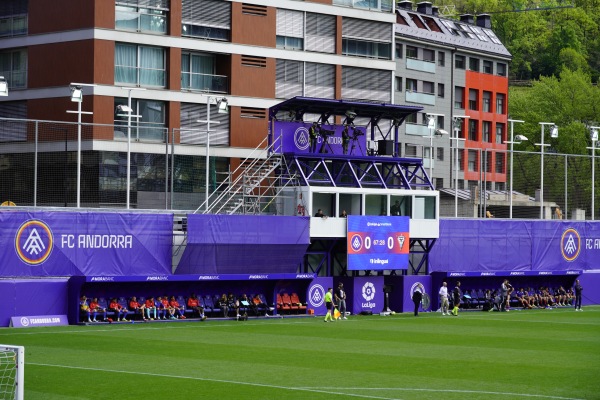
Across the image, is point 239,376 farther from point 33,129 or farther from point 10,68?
point 10,68

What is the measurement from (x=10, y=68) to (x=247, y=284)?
20764 mm

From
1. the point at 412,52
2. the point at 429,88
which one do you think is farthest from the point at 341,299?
the point at 429,88

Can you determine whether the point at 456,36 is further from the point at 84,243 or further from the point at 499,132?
the point at 84,243

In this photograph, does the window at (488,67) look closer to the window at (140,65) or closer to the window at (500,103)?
the window at (500,103)

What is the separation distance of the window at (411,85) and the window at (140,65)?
4287cm

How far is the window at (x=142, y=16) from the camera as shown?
63.6 m

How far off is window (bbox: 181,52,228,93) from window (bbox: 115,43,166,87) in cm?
153

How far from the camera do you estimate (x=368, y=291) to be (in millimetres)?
60969

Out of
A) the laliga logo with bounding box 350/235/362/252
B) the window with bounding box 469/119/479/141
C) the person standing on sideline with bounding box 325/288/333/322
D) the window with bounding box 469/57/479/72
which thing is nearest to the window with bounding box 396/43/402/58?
the window with bounding box 469/57/479/72

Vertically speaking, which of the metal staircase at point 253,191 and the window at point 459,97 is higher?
the window at point 459,97

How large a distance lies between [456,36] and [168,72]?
172 feet

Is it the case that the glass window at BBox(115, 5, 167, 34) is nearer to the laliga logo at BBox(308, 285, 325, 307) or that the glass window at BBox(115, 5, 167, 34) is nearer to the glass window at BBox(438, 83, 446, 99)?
the laliga logo at BBox(308, 285, 325, 307)

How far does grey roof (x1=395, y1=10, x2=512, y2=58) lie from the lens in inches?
4149

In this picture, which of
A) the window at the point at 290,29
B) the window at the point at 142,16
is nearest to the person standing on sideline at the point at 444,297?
the window at the point at 290,29
